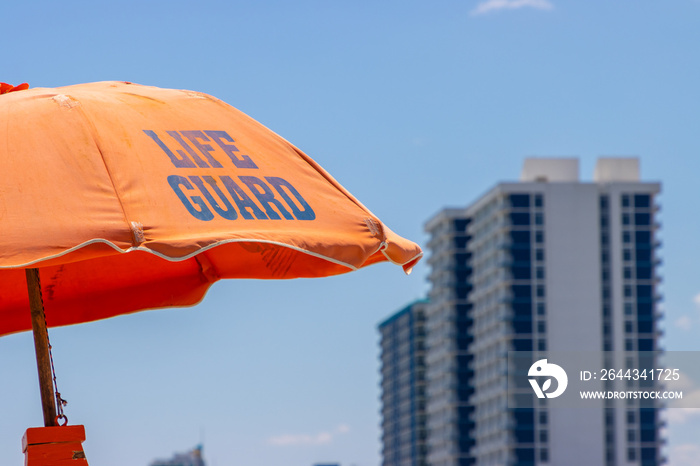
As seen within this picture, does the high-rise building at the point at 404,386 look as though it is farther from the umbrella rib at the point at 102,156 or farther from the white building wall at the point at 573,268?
the umbrella rib at the point at 102,156

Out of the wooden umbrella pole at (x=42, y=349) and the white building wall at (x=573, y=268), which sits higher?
the white building wall at (x=573, y=268)

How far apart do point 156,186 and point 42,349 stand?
1.10 m

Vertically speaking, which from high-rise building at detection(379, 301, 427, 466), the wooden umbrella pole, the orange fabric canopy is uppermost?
high-rise building at detection(379, 301, 427, 466)

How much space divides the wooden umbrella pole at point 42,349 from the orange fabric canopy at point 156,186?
671 mm

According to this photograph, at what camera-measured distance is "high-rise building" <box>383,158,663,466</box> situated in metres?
88.1

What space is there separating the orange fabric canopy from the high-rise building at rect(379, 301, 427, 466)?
108 m

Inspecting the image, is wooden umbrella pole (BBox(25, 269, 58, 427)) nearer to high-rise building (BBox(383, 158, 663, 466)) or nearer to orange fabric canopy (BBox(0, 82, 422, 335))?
orange fabric canopy (BBox(0, 82, 422, 335))

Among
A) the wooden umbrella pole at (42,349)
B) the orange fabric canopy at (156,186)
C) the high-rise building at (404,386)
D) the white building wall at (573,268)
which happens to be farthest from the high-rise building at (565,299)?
the orange fabric canopy at (156,186)

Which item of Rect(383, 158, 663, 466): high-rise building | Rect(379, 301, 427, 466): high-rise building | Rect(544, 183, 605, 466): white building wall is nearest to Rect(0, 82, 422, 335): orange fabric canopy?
Rect(383, 158, 663, 466): high-rise building

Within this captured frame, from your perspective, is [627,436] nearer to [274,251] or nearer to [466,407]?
[466,407]

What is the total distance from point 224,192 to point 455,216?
97542 millimetres

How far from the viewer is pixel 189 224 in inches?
125

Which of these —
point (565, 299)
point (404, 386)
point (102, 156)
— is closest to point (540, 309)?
point (565, 299)

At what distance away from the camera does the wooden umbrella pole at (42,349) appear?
3.98 m
